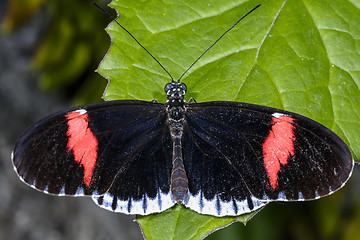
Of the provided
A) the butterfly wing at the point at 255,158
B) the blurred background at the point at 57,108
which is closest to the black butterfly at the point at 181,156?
the butterfly wing at the point at 255,158

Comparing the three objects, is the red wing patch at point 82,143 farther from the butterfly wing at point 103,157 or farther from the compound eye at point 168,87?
the compound eye at point 168,87

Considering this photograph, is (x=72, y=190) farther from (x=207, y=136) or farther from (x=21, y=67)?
(x=21, y=67)

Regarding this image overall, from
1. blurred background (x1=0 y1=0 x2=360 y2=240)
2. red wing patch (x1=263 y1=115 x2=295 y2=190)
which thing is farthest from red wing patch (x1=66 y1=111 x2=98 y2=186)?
blurred background (x1=0 y1=0 x2=360 y2=240)

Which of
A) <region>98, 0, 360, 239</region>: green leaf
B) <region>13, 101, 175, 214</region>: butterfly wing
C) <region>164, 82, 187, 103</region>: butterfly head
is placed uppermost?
<region>98, 0, 360, 239</region>: green leaf

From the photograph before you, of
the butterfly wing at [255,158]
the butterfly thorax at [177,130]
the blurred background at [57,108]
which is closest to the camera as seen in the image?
the butterfly wing at [255,158]

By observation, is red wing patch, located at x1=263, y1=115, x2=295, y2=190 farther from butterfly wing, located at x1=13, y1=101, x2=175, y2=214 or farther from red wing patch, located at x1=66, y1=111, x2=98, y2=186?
red wing patch, located at x1=66, y1=111, x2=98, y2=186

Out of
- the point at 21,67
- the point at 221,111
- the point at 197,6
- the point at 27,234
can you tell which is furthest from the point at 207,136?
the point at 21,67

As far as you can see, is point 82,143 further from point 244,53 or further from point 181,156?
point 244,53
